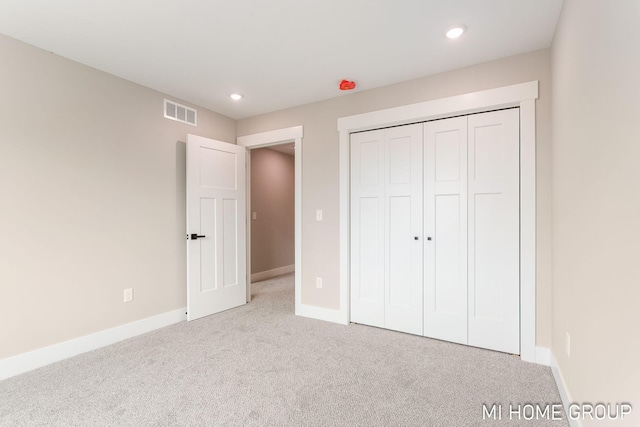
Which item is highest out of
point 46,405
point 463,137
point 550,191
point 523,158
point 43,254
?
point 463,137

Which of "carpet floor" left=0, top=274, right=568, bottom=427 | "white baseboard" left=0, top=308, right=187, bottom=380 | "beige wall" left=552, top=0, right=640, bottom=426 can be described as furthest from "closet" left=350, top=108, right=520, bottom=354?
"white baseboard" left=0, top=308, right=187, bottom=380

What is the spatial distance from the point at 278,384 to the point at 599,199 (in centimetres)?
201

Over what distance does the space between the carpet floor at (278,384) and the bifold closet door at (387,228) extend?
1.06 ft

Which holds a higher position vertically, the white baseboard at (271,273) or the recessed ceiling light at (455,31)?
the recessed ceiling light at (455,31)

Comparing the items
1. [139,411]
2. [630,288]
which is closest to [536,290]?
[630,288]

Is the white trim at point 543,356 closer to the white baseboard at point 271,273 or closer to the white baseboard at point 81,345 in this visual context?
the white baseboard at point 81,345

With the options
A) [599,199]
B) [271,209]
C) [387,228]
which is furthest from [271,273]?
[599,199]

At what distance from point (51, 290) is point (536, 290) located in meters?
3.76

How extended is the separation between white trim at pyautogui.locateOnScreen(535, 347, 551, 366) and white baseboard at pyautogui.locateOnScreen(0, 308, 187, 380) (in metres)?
3.32

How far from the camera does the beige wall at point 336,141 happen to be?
2.30 meters

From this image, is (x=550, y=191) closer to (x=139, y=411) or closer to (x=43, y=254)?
(x=139, y=411)

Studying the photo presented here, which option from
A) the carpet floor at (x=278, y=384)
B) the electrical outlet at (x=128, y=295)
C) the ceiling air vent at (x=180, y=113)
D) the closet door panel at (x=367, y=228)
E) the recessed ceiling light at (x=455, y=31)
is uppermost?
the recessed ceiling light at (x=455, y=31)

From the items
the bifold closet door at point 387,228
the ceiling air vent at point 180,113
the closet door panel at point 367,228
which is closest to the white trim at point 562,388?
the bifold closet door at point 387,228

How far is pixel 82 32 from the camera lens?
6.95 ft
